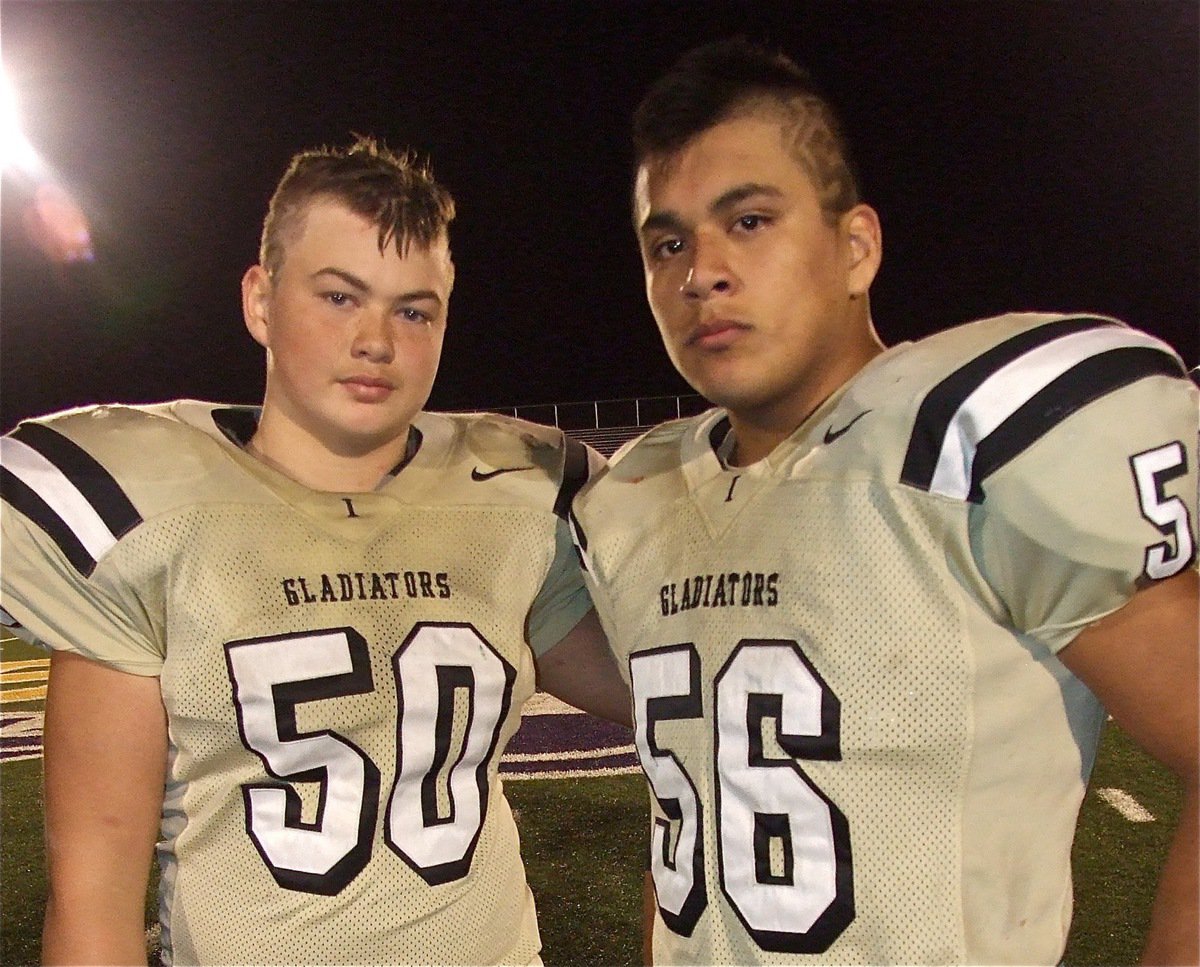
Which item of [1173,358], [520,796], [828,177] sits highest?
[828,177]

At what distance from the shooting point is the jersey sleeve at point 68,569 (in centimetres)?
115

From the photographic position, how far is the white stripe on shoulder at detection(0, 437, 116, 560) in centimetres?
115

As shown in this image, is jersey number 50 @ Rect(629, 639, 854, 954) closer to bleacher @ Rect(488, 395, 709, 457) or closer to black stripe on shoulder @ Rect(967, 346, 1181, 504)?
black stripe on shoulder @ Rect(967, 346, 1181, 504)

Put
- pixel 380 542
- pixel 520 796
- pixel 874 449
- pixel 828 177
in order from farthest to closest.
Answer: pixel 520 796
pixel 380 542
pixel 828 177
pixel 874 449

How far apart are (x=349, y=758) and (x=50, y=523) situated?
17.6 inches

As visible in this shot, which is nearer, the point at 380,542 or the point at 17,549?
the point at 17,549

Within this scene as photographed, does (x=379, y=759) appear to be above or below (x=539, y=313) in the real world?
below

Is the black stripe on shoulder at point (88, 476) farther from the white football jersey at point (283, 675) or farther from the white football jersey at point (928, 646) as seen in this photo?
the white football jersey at point (928, 646)

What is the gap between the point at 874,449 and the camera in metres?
0.99

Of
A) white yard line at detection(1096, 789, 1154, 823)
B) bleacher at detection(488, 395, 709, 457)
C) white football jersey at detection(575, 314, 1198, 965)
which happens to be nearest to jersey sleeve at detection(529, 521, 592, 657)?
white football jersey at detection(575, 314, 1198, 965)

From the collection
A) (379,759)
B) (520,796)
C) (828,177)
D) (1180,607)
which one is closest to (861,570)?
(1180,607)

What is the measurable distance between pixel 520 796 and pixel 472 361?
1627cm

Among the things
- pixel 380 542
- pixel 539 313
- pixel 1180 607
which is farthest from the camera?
pixel 539 313

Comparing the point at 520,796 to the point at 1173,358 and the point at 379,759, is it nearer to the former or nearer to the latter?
the point at 379,759
